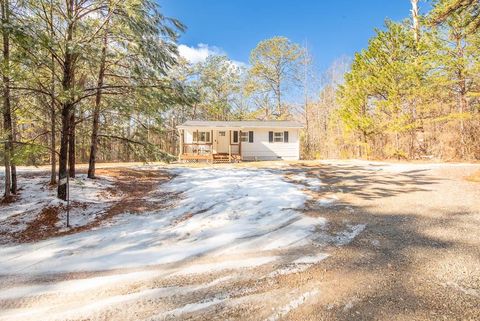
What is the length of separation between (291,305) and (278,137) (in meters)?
18.5

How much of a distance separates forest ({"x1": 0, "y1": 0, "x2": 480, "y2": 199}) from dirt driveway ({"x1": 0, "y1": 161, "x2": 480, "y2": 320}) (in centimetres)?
340

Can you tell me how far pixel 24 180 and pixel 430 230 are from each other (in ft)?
39.4

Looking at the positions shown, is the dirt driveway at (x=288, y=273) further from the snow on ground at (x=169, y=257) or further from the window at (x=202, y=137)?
the window at (x=202, y=137)

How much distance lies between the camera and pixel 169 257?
407 centimetres

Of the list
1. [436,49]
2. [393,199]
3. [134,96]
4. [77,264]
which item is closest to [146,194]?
[134,96]

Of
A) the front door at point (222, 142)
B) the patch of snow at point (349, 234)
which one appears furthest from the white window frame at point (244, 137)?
the patch of snow at point (349, 234)

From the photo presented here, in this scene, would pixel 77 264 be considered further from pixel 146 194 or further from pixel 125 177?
pixel 125 177

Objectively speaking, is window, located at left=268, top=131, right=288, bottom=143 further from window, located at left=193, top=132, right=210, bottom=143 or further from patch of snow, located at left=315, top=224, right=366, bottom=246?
patch of snow, located at left=315, top=224, right=366, bottom=246

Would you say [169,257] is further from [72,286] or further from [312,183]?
[312,183]

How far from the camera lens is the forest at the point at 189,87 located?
6188mm

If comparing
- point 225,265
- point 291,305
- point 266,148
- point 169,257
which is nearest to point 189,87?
point 169,257

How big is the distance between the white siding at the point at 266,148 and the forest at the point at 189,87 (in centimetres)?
439

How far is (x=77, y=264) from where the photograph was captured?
156 inches

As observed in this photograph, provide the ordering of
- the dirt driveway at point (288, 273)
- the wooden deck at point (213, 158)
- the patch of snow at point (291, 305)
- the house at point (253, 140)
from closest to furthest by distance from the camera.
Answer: the patch of snow at point (291, 305)
the dirt driveway at point (288, 273)
the wooden deck at point (213, 158)
the house at point (253, 140)
